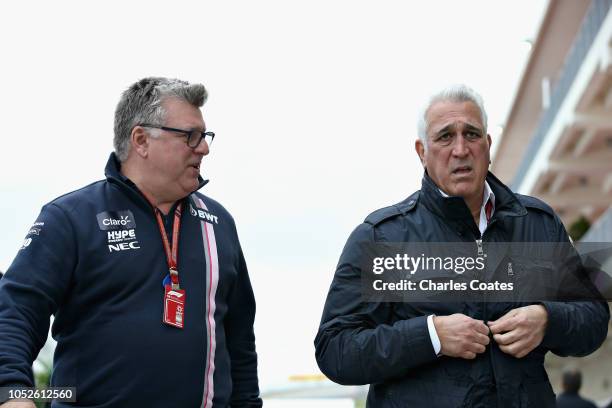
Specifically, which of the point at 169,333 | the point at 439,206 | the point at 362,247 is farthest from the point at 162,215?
the point at 439,206

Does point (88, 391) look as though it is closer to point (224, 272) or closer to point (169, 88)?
point (224, 272)

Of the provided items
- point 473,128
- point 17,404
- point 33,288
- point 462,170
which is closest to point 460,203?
point 462,170

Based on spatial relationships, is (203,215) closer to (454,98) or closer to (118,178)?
(118,178)

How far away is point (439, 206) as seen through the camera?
4.07 m

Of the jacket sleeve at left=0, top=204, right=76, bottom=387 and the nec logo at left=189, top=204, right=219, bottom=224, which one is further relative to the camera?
the nec logo at left=189, top=204, right=219, bottom=224

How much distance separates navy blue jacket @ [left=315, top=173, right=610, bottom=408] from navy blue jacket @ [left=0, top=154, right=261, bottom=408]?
47cm

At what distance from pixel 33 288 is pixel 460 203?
165cm

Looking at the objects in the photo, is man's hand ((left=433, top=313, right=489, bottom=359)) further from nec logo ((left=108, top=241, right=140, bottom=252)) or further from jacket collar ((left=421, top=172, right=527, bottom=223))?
nec logo ((left=108, top=241, right=140, bottom=252))

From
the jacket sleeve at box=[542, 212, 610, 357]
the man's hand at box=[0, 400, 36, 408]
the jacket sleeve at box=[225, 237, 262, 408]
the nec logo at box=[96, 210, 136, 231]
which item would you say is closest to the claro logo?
the nec logo at box=[96, 210, 136, 231]

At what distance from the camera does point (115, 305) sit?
397cm

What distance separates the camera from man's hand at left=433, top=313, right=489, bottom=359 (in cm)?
376

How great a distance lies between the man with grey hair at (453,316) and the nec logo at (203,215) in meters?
0.66

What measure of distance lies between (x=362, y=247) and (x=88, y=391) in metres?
1.19

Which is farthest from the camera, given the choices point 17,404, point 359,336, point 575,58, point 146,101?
point 575,58
